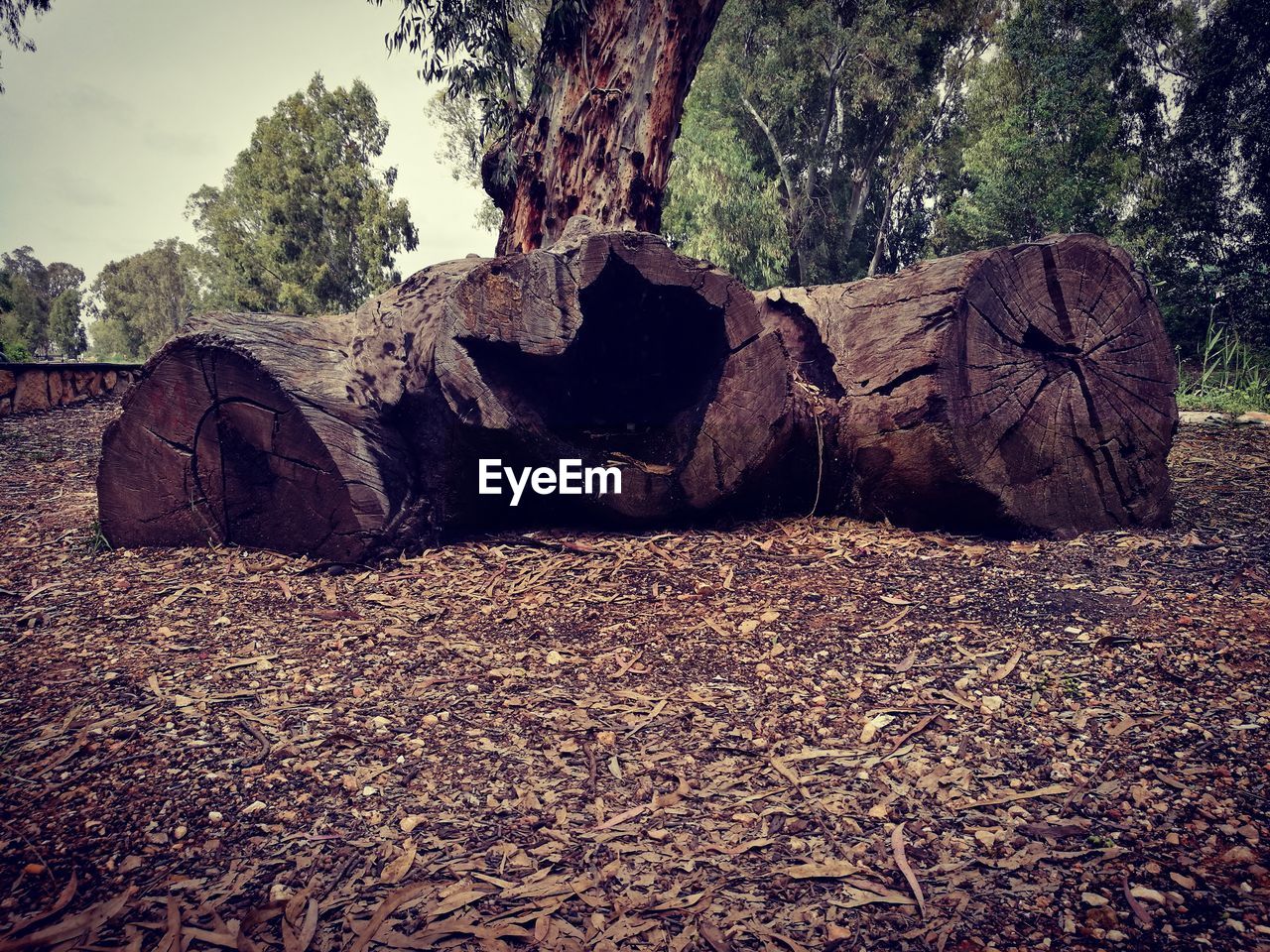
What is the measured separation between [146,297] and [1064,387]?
5661 centimetres

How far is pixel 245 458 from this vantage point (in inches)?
158

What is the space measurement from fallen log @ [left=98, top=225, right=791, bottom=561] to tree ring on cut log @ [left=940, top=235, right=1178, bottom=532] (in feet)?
3.29

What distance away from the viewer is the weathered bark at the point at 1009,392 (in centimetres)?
387

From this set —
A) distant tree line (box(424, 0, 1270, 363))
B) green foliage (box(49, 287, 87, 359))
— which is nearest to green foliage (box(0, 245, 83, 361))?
green foliage (box(49, 287, 87, 359))

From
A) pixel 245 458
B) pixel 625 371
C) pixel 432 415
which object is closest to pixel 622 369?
pixel 625 371

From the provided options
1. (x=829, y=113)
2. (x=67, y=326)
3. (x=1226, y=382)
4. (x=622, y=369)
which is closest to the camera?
(x=622, y=369)

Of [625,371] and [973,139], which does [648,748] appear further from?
[973,139]

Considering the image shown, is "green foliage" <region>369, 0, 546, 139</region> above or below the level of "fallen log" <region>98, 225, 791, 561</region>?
above

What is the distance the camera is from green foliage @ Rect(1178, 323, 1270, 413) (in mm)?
9078

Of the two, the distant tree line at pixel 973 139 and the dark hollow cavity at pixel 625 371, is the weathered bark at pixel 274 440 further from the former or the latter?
the distant tree line at pixel 973 139

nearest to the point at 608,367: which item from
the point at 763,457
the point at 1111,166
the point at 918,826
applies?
the point at 763,457

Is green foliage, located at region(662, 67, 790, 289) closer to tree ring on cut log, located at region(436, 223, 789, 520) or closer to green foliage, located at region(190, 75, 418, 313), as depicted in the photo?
green foliage, located at region(190, 75, 418, 313)

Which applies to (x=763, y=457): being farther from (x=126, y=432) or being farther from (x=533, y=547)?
(x=126, y=432)

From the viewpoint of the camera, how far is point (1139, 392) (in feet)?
13.8
